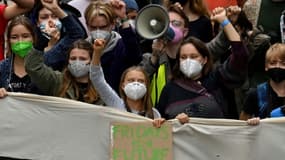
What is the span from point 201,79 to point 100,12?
3.69 ft

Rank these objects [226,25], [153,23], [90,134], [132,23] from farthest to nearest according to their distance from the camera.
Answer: [132,23]
[153,23]
[226,25]
[90,134]

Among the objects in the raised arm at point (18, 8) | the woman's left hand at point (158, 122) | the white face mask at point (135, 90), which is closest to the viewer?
the woman's left hand at point (158, 122)

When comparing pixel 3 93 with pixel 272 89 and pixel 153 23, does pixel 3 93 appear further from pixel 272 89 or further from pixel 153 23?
pixel 272 89

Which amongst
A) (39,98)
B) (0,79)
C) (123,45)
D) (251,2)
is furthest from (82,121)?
(251,2)

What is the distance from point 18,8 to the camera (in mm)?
6832

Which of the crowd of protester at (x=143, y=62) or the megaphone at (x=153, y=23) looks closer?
the crowd of protester at (x=143, y=62)

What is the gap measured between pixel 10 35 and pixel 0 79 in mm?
343

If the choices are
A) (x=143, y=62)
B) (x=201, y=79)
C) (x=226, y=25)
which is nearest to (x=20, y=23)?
(x=143, y=62)

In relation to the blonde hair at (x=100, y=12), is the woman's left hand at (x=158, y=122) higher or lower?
lower

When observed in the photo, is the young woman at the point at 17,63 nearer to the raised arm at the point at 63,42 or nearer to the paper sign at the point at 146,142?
the raised arm at the point at 63,42

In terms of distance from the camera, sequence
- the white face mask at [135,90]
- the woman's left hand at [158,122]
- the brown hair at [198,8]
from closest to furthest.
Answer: the woman's left hand at [158,122], the white face mask at [135,90], the brown hair at [198,8]

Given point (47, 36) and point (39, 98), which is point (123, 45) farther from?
point (39, 98)

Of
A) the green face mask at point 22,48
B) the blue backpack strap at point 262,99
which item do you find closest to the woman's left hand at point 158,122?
the blue backpack strap at point 262,99

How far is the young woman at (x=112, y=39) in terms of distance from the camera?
7.21 metres
